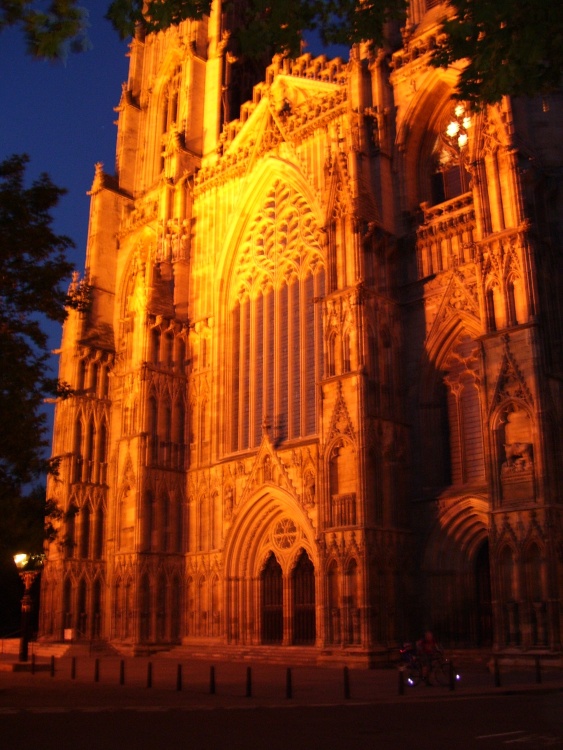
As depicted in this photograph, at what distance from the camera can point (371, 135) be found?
3020 cm

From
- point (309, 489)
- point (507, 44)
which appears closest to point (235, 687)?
point (309, 489)

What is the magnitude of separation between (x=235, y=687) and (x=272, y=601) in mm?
11587

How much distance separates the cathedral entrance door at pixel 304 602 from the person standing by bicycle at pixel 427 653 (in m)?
9.85

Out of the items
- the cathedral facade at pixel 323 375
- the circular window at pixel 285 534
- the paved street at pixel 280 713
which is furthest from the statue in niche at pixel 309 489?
the paved street at pixel 280 713

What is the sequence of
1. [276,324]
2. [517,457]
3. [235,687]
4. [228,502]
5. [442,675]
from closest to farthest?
[235,687], [442,675], [517,457], [228,502], [276,324]

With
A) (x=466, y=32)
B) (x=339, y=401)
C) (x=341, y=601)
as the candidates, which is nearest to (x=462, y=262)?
(x=339, y=401)

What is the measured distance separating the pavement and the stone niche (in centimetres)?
432

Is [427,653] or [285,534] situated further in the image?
[285,534]

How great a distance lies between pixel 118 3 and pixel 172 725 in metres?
9.41

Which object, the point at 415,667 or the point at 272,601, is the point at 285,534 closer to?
the point at 272,601

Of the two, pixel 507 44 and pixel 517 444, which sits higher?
pixel 507 44

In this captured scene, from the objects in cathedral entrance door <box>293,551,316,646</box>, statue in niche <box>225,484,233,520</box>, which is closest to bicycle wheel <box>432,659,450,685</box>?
cathedral entrance door <box>293,551,316,646</box>

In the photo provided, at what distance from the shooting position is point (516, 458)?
21.8 m

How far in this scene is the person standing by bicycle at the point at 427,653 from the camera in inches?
716
